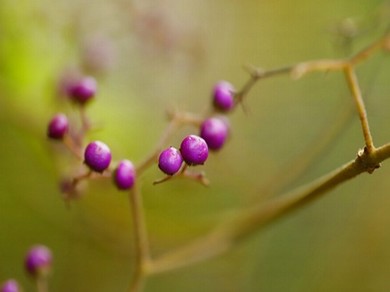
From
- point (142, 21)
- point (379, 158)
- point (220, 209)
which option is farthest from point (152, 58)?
point (379, 158)

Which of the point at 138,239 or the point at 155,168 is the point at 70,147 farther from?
the point at 155,168

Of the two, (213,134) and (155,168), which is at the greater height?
(155,168)

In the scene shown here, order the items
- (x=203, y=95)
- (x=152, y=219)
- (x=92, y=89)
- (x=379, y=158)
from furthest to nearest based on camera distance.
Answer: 1. (x=203, y=95)
2. (x=152, y=219)
3. (x=92, y=89)
4. (x=379, y=158)

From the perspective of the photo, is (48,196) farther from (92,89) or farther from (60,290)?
(92,89)

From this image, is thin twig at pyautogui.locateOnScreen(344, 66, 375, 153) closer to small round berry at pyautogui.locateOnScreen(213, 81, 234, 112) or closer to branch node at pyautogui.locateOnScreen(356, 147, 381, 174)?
branch node at pyautogui.locateOnScreen(356, 147, 381, 174)

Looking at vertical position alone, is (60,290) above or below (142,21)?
below

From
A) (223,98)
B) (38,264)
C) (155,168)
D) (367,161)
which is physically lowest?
(367,161)

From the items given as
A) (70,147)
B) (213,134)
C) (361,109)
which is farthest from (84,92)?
(361,109)
